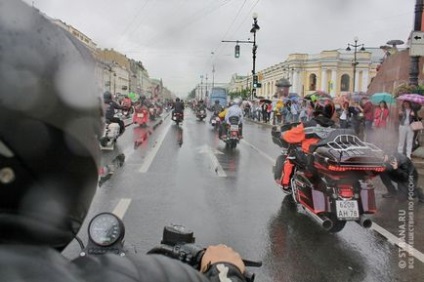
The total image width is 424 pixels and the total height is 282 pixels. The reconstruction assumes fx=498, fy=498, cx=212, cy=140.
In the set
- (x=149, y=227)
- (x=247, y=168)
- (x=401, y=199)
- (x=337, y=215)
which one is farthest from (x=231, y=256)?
(x=247, y=168)

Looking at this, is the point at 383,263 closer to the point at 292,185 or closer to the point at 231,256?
the point at 292,185

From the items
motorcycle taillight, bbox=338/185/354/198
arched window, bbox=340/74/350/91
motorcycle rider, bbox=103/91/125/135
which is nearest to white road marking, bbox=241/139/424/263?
motorcycle taillight, bbox=338/185/354/198

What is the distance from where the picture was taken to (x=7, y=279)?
828 mm

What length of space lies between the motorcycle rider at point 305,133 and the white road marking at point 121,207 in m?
2.18

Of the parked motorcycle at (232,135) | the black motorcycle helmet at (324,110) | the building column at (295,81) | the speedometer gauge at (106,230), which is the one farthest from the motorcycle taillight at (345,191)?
the building column at (295,81)

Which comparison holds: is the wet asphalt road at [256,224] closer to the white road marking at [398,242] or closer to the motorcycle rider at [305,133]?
the white road marking at [398,242]

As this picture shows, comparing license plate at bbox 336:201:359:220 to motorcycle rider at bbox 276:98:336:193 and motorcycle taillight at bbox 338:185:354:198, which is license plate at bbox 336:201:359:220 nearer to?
motorcycle taillight at bbox 338:185:354:198

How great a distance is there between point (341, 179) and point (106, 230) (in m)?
3.80

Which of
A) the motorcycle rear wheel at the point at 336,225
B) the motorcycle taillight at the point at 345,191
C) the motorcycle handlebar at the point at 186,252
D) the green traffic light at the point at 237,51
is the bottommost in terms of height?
the motorcycle rear wheel at the point at 336,225

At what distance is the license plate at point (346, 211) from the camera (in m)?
5.11

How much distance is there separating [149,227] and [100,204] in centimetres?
137

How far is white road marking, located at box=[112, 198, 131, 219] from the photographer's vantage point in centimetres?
625

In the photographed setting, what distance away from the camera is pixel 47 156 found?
1020 millimetres

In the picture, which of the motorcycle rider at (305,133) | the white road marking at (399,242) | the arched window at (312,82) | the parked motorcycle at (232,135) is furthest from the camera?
the arched window at (312,82)
